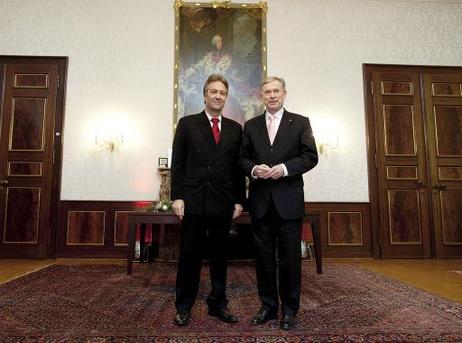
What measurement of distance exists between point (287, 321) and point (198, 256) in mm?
628

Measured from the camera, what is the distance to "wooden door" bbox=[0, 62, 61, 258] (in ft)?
15.1

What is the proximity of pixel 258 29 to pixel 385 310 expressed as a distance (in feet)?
13.6

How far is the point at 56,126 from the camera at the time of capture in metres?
4.81

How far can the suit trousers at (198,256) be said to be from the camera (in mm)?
2035

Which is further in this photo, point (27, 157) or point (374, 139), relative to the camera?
point (374, 139)

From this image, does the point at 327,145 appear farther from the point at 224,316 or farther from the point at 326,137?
the point at 224,316

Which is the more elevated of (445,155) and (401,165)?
(445,155)

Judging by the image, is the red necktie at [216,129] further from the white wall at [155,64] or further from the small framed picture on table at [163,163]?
the white wall at [155,64]

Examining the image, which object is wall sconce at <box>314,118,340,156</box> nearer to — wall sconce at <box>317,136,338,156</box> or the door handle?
wall sconce at <box>317,136,338,156</box>

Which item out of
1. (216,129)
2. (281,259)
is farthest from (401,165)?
(216,129)

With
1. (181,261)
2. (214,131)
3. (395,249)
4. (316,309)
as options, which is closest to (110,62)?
(214,131)

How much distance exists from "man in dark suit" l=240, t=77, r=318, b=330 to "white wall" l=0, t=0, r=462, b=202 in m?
2.90

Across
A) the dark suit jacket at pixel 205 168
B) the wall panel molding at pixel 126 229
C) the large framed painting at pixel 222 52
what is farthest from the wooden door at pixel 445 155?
the dark suit jacket at pixel 205 168

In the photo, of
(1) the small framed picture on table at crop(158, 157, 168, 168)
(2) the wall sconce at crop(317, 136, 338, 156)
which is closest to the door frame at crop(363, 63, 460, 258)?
(2) the wall sconce at crop(317, 136, 338, 156)
